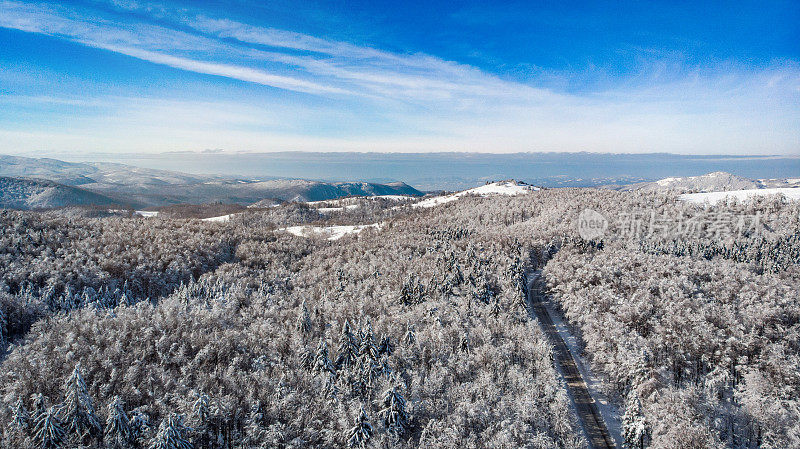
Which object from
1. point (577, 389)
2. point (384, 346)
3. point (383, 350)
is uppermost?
point (384, 346)

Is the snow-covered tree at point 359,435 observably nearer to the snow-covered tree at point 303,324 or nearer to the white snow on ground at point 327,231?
the snow-covered tree at point 303,324

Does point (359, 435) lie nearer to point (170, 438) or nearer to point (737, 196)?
point (170, 438)

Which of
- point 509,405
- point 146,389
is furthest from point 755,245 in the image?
point 146,389

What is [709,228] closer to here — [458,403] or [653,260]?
[653,260]

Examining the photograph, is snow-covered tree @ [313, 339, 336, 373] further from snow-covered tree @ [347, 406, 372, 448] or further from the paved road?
the paved road

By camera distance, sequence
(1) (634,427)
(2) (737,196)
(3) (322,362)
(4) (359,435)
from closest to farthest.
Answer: (4) (359,435), (1) (634,427), (3) (322,362), (2) (737,196)

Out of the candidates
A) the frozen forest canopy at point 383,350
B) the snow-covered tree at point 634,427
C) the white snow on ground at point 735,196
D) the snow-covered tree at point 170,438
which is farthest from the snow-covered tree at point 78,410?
the white snow on ground at point 735,196

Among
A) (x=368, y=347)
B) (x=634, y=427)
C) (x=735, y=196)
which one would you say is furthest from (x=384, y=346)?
(x=735, y=196)
